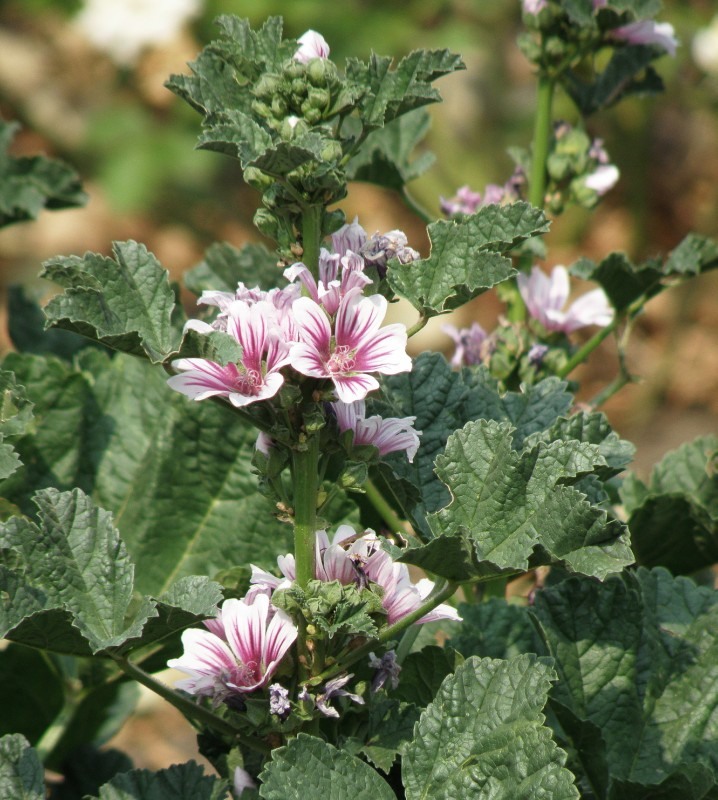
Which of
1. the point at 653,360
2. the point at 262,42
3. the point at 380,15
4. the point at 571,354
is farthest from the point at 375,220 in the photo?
the point at 262,42

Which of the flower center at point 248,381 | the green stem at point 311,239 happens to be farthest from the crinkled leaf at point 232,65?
the flower center at point 248,381

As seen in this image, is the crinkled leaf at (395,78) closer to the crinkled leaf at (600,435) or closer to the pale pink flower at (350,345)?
the pale pink flower at (350,345)

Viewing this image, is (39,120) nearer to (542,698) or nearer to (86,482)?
(86,482)

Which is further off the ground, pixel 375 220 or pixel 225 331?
pixel 375 220

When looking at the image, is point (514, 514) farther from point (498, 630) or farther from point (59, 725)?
point (59, 725)

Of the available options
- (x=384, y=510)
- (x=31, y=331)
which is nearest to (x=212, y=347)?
(x=384, y=510)
